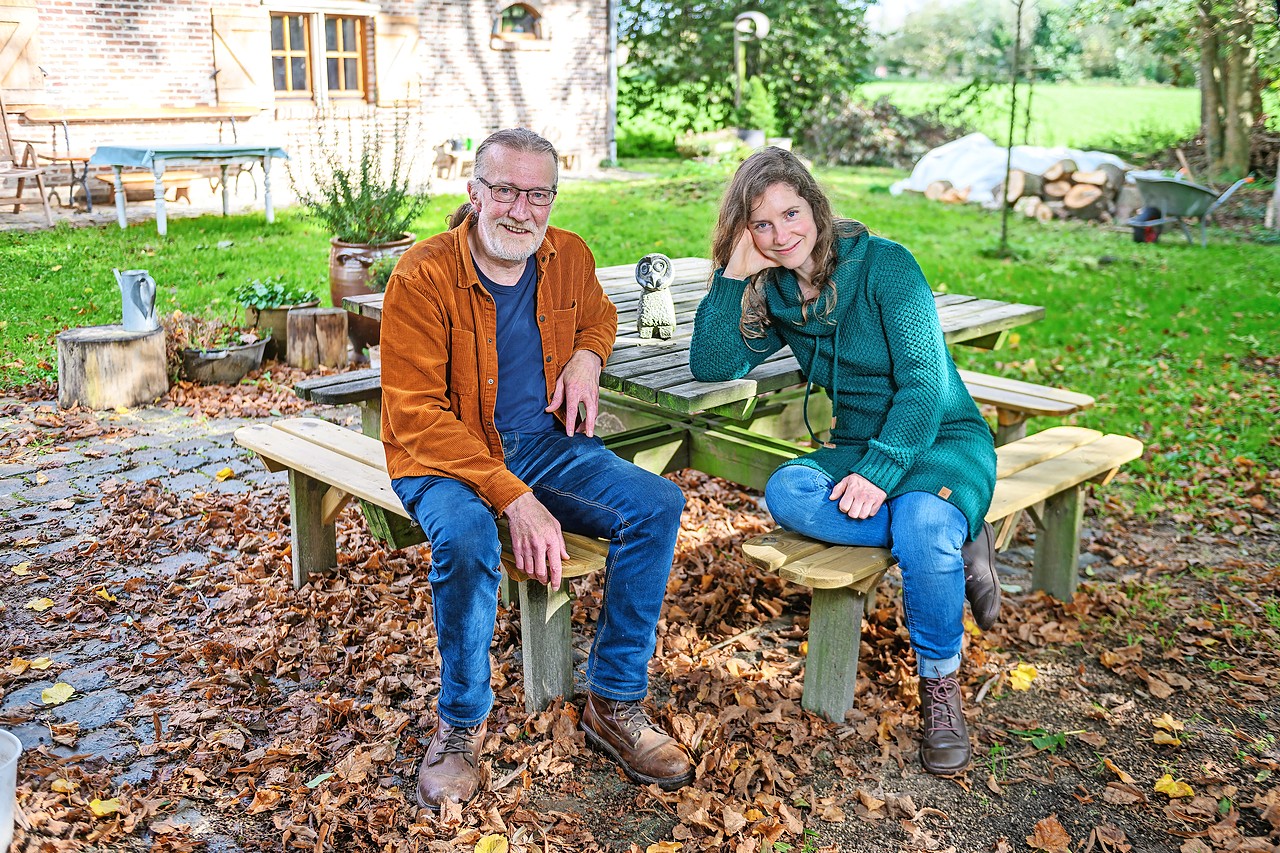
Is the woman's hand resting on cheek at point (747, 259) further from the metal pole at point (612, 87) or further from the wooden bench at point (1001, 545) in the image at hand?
Result: the metal pole at point (612, 87)

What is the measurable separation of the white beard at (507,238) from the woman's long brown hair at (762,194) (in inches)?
21.8

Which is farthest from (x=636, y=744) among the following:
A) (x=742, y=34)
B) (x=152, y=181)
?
(x=742, y=34)

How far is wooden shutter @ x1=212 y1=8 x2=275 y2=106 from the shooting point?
11.5 meters

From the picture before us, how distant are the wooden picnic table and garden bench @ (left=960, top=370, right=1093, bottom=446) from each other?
0.23 meters

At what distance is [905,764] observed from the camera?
2996mm

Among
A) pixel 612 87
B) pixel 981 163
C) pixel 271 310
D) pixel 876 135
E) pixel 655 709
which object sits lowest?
pixel 655 709

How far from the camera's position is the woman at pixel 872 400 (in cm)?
296

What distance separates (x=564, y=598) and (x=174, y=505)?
2.25m

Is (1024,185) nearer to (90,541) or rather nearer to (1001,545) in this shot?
(1001,545)

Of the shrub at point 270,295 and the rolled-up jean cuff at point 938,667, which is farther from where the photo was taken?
the shrub at point 270,295

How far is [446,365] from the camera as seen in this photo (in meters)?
2.96

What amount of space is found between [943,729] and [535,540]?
47.8 inches

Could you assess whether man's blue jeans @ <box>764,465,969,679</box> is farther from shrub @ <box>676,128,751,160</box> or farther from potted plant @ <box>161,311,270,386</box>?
shrub @ <box>676,128,751,160</box>

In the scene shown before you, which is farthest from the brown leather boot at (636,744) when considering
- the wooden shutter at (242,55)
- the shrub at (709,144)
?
the shrub at (709,144)
